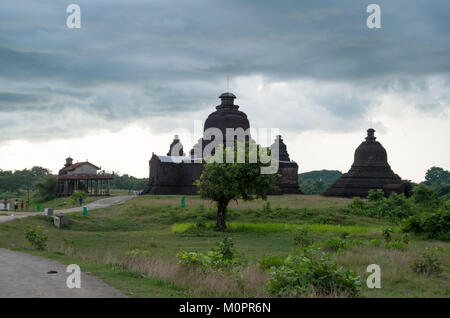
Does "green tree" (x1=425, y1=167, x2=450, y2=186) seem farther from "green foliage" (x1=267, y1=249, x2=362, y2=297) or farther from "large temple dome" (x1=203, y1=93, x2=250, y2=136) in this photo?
"green foliage" (x1=267, y1=249, x2=362, y2=297)

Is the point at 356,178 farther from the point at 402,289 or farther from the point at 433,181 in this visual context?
the point at 433,181

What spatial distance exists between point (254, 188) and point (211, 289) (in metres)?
19.0

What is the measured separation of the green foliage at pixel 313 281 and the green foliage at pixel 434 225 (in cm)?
1765

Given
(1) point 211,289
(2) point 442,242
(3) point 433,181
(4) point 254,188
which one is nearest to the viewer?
(1) point 211,289

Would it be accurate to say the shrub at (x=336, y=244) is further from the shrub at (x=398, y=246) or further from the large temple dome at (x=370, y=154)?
the large temple dome at (x=370, y=154)

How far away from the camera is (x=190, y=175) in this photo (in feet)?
170

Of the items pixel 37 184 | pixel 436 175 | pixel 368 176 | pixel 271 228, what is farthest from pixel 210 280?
pixel 436 175

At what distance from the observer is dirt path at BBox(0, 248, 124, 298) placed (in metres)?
9.63

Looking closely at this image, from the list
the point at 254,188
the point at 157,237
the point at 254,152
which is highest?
the point at 254,152

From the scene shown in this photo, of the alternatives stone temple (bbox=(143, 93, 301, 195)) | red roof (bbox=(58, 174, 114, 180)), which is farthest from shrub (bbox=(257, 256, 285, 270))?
red roof (bbox=(58, 174, 114, 180))

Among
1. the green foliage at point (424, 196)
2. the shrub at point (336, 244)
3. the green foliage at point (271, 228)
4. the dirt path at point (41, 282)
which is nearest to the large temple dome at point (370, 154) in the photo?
the green foliage at point (424, 196)

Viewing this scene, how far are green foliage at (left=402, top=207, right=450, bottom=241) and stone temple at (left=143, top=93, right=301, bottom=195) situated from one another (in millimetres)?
26663
